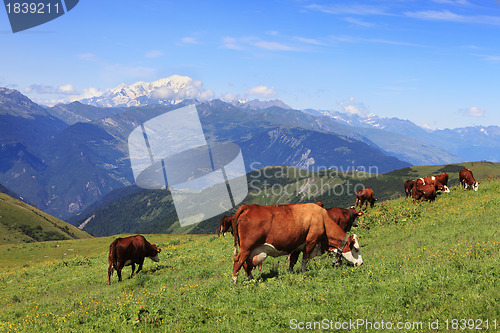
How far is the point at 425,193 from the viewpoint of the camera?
34.5 m

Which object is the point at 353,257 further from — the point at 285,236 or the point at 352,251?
the point at 285,236

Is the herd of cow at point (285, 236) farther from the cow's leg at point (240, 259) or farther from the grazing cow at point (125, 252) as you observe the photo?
the grazing cow at point (125, 252)

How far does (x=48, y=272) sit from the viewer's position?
31453 mm

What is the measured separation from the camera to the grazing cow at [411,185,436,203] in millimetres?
34375

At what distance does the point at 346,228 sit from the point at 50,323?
64.6ft

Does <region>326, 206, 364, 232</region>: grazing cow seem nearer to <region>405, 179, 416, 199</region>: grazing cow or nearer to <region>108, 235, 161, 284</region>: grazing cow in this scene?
<region>108, 235, 161, 284</region>: grazing cow

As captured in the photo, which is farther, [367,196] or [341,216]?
[367,196]

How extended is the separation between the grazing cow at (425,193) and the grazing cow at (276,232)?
22.8 metres

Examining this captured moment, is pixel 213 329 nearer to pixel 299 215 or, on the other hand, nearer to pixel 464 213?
pixel 299 215

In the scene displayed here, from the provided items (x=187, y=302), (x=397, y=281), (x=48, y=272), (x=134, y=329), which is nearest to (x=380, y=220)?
(x=397, y=281)

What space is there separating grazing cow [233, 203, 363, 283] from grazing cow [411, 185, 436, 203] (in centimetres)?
2283

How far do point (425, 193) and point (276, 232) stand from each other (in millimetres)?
25962

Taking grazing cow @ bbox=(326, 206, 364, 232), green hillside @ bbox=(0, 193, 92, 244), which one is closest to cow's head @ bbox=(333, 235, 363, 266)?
grazing cow @ bbox=(326, 206, 364, 232)

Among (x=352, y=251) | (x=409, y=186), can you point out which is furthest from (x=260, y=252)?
(x=409, y=186)
